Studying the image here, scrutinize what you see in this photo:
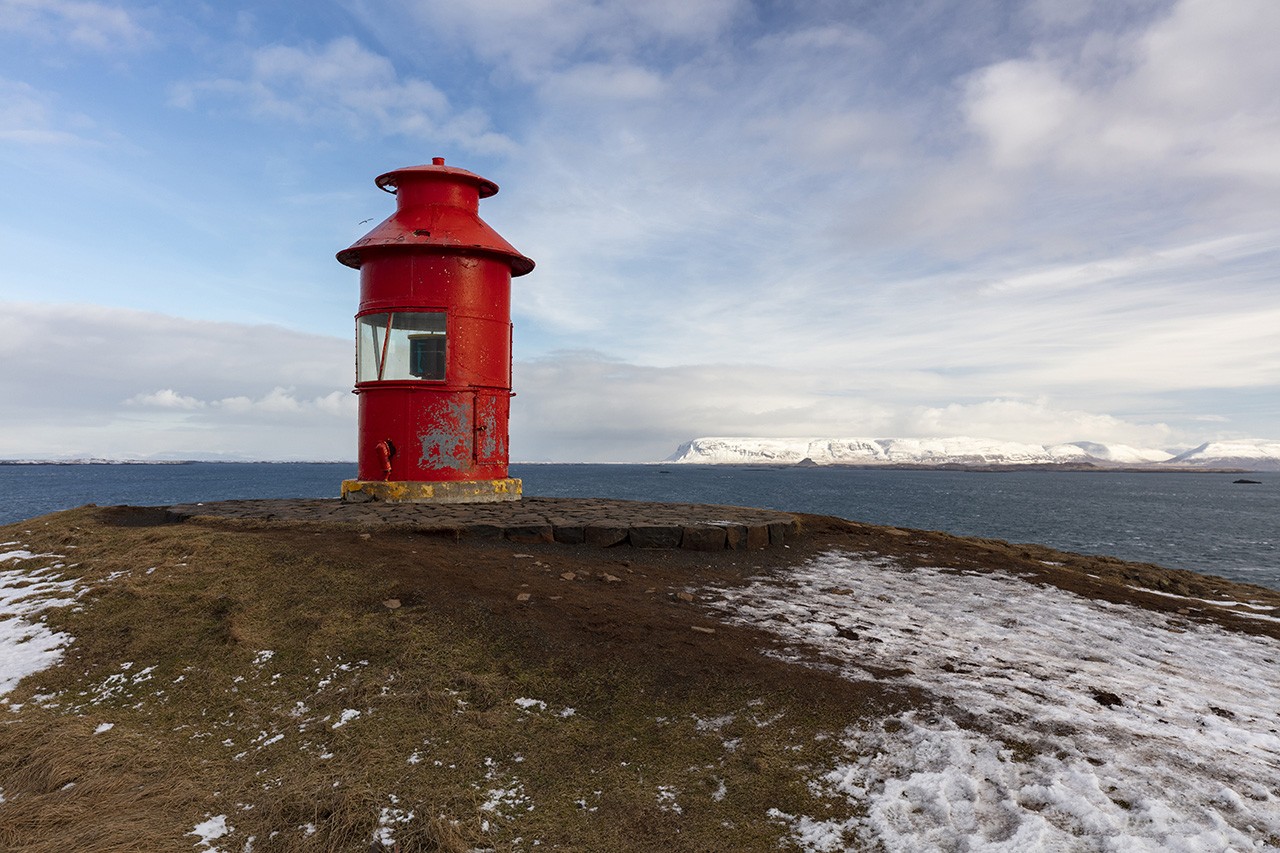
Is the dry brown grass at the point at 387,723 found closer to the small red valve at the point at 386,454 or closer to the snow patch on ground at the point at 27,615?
the snow patch on ground at the point at 27,615

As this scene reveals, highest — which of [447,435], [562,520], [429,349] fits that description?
[429,349]

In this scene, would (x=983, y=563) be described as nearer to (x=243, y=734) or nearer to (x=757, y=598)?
(x=757, y=598)

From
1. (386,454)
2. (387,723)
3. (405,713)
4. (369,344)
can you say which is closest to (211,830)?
(387,723)

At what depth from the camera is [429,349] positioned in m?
12.7

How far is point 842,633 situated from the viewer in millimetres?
6406

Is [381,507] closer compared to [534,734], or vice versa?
[534,734]

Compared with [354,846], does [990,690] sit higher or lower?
higher

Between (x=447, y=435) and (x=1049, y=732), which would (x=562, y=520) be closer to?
(x=447, y=435)

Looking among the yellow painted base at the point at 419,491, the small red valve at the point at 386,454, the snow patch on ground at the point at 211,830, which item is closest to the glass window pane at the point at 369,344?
the small red valve at the point at 386,454

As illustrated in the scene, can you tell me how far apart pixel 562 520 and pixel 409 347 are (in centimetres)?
502

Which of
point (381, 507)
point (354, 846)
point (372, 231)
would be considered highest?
point (372, 231)

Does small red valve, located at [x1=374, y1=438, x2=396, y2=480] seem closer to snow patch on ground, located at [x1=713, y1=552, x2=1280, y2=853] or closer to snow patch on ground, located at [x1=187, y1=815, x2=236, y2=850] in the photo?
snow patch on ground, located at [x1=713, y1=552, x2=1280, y2=853]

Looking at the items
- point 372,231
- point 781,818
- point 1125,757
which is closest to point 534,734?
point 781,818

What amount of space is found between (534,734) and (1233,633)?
755 cm
